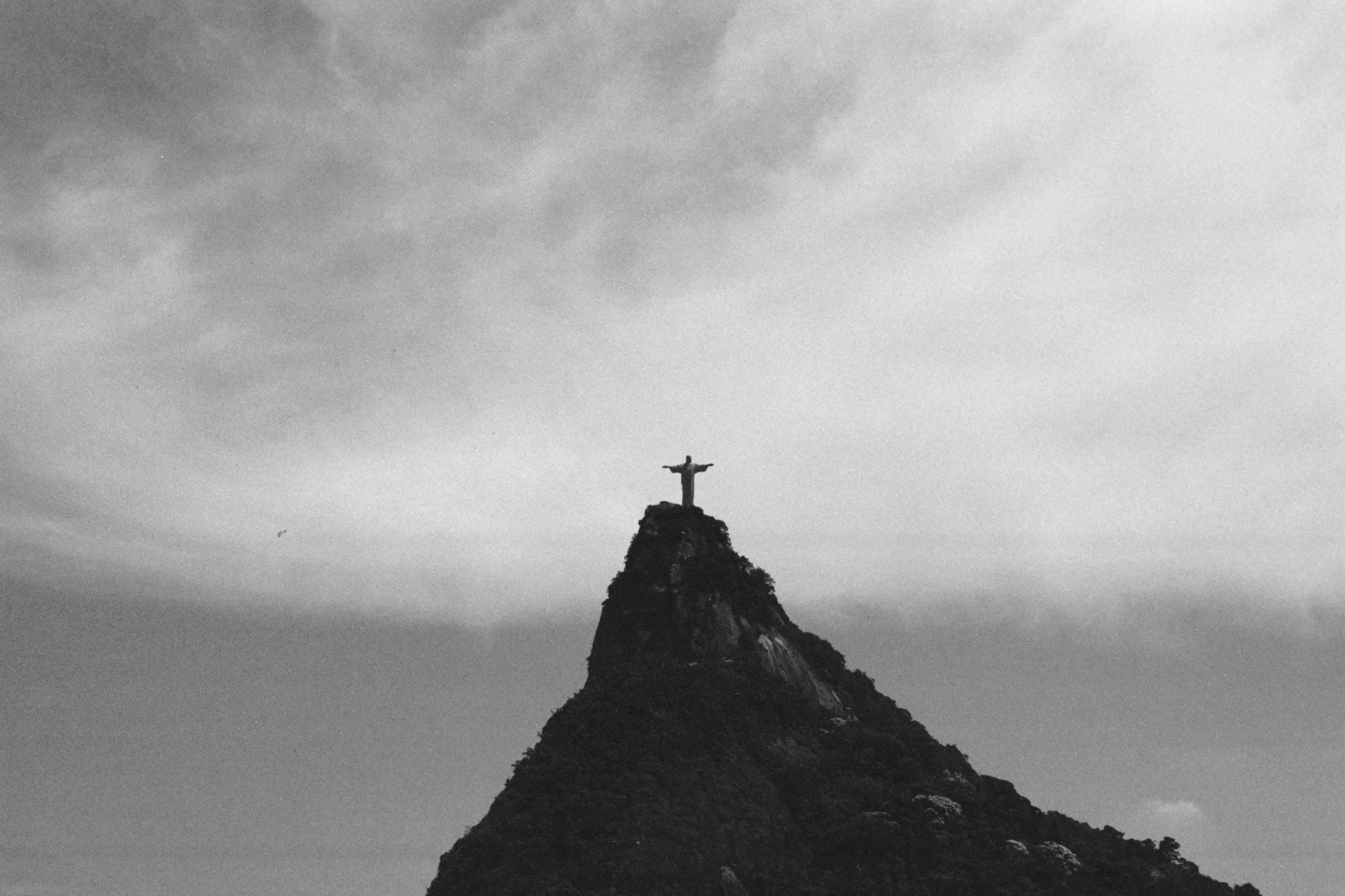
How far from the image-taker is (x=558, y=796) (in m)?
102

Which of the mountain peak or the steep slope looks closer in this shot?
the steep slope

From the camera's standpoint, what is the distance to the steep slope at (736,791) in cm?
9631

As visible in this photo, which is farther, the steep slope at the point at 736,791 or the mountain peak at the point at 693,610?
the mountain peak at the point at 693,610

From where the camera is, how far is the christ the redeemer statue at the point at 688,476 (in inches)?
5017

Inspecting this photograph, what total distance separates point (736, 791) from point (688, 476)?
103ft

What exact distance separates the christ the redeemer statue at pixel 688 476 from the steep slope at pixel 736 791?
194cm

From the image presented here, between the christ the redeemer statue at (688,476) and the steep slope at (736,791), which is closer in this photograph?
the steep slope at (736,791)

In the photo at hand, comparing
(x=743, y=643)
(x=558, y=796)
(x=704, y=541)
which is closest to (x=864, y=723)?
(x=743, y=643)

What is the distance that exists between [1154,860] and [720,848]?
115 feet

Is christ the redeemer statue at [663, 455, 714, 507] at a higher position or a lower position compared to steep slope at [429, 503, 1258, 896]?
higher

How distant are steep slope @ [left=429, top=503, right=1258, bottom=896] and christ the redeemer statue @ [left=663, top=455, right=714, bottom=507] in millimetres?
1945

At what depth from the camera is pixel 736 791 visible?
104875 mm

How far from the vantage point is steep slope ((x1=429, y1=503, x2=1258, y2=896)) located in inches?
3792

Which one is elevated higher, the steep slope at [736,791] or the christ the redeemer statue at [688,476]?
the christ the redeemer statue at [688,476]
